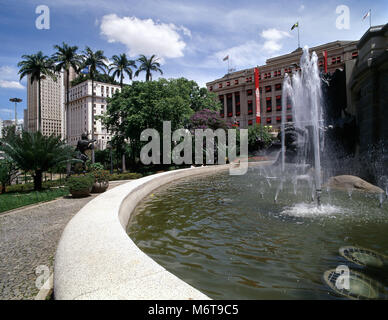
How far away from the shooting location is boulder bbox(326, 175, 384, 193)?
10372mm

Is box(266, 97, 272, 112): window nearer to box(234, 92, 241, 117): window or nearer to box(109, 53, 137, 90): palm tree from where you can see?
box(234, 92, 241, 117): window

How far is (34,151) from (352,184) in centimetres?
1613

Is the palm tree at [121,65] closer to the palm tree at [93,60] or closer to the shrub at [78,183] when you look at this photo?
the palm tree at [93,60]

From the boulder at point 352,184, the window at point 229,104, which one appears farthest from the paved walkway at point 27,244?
the window at point 229,104

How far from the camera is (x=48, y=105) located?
12812 centimetres

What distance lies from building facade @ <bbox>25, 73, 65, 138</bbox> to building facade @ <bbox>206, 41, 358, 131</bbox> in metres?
89.6

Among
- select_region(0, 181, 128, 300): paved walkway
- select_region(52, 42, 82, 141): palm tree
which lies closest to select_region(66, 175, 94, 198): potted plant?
select_region(0, 181, 128, 300): paved walkway

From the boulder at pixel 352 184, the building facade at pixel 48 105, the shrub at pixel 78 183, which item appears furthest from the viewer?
the building facade at pixel 48 105

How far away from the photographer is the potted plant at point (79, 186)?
11.2m

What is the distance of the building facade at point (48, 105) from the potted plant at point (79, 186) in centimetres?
12500

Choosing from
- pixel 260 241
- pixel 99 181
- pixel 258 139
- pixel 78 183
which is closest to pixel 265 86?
pixel 258 139

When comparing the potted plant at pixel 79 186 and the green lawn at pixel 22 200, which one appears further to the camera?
the potted plant at pixel 79 186
